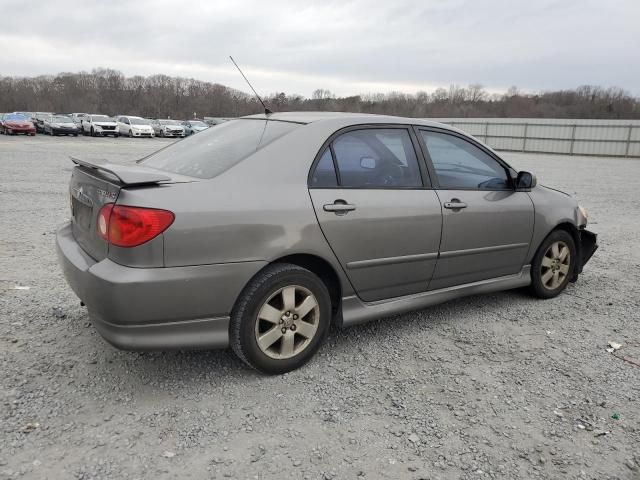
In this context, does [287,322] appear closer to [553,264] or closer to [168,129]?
[553,264]

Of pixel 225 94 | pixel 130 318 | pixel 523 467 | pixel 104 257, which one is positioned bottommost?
pixel 523 467

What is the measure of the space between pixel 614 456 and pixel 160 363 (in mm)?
2603

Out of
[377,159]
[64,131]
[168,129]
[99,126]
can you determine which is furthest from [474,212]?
[168,129]

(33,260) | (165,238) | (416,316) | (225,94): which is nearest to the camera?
(165,238)

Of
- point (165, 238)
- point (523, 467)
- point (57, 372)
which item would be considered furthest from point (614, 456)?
point (57, 372)

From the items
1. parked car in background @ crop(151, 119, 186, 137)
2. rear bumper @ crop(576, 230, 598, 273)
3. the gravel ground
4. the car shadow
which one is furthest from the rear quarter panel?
parked car in background @ crop(151, 119, 186, 137)

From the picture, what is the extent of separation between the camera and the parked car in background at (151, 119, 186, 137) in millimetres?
41094

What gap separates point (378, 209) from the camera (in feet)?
11.3

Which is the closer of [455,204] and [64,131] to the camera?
A: [455,204]

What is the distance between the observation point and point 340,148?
345 cm

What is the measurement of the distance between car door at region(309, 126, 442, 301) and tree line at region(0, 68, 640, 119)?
56732mm

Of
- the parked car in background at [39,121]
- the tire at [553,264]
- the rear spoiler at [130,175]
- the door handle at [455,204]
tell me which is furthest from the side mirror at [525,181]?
the parked car in background at [39,121]

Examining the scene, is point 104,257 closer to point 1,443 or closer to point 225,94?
point 1,443

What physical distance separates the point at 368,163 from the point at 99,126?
37.0 metres
